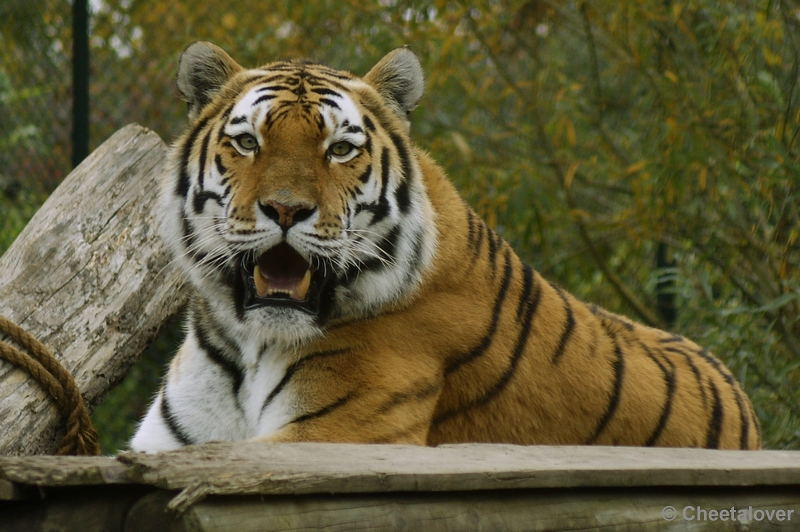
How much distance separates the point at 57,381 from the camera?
1.99m

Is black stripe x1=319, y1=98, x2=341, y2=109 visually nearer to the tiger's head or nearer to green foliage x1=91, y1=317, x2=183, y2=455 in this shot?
the tiger's head

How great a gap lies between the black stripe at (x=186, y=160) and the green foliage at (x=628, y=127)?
1801 mm

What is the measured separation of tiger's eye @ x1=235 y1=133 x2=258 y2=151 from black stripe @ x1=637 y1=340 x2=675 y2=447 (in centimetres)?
110

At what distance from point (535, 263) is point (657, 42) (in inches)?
48.8

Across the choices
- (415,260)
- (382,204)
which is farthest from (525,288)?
(382,204)

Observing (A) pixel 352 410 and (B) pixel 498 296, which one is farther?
(B) pixel 498 296

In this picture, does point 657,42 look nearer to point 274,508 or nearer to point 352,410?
point 352,410

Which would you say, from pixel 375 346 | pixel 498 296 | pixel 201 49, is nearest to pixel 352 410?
pixel 375 346

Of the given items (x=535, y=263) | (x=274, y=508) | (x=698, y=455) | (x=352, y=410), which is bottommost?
(x=535, y=263)

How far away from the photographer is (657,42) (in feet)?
12.9

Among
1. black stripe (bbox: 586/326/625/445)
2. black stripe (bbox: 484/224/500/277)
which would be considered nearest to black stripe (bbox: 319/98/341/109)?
black stripe (bbox: 484/224/500/277)

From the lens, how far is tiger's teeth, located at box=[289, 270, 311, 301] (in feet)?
6.05

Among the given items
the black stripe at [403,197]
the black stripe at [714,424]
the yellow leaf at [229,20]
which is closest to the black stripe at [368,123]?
the black stripe at [403,197]

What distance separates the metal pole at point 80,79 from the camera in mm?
3596
